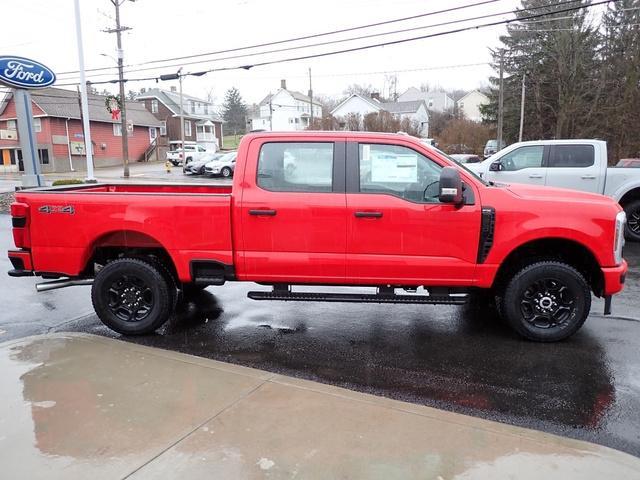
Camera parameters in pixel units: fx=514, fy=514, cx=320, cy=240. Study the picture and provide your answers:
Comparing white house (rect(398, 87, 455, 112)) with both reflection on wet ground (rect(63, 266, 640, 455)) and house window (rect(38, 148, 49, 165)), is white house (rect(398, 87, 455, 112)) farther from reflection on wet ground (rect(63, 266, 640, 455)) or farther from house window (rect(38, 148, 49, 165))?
reflection on wet ground (rect(63, 266, 640, 455))

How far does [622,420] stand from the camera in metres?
3.55

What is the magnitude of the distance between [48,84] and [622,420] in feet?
55.7

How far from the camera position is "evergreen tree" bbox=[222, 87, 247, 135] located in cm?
10675

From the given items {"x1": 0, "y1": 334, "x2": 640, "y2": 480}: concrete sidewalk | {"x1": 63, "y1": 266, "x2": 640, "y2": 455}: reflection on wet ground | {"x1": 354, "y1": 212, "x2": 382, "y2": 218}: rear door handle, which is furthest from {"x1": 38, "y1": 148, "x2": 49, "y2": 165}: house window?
{"x1": 354, "y1": 212, "x2": 382, "y2": 218}: rear door handle

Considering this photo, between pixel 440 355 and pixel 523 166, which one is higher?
pixel 523 166

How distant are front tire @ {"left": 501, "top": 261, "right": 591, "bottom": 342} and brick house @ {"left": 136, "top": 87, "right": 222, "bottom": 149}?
62674 mm

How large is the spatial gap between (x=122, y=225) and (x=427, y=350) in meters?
3.21

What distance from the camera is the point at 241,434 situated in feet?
10.6

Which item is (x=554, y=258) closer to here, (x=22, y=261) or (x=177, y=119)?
(x=22, y=261)

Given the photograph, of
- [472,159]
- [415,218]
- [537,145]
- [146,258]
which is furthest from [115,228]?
[472,159]

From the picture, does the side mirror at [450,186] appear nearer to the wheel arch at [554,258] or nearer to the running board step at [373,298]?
the wheel arch at [554,258]

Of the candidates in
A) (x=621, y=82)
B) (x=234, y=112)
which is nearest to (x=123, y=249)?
(x=621, y=82)

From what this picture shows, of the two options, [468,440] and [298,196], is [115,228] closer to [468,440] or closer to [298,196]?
[298,196]

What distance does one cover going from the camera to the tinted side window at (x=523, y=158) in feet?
35.5
